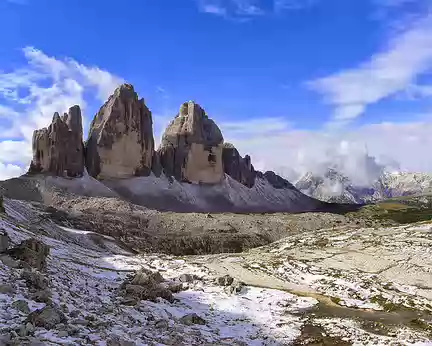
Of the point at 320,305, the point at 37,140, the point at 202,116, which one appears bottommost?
the point at 320,305

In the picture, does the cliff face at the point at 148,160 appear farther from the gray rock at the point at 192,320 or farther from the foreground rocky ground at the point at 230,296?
the gray rock at the point at 192,320

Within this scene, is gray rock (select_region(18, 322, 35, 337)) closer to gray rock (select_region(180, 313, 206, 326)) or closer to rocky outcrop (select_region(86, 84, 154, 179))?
gray rock (select_region(180, 313, 206, 326))

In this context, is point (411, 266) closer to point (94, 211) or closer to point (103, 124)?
point (94, 211)

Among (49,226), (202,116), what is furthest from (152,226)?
(202,116)

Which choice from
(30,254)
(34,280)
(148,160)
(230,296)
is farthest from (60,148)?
(34,280)

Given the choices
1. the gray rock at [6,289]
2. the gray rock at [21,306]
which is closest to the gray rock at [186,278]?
the gray rock at [6,289]

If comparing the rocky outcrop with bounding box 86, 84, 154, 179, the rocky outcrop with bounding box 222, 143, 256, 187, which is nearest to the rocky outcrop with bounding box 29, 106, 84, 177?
the rocky outcrop with bounding box 86, 84, 154, 179
